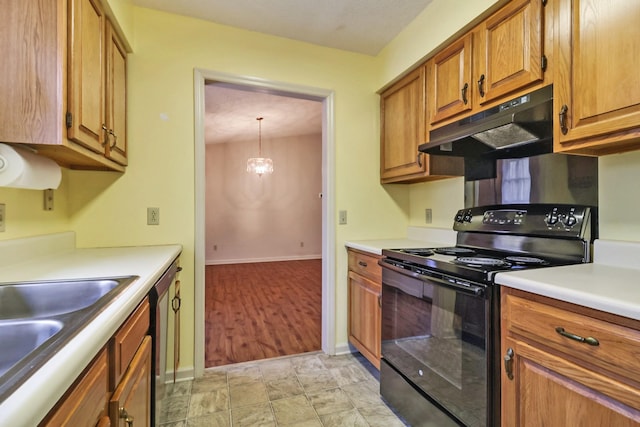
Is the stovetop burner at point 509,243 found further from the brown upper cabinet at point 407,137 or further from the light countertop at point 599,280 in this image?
the brown upper cabinet at point 407,137

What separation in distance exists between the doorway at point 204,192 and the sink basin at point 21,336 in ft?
4.27

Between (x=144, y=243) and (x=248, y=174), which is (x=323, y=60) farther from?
(x=248, y=174)

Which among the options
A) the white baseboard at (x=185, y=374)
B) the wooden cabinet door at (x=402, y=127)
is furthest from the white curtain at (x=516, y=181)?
the white baseboard at (x=185, y=374)

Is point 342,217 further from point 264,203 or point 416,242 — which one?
point 264,203

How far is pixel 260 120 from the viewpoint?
5.18 metres

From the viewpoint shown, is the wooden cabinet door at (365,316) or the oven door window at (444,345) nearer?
the oven door window at (444,345)

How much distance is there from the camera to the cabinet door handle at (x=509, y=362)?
1.09m

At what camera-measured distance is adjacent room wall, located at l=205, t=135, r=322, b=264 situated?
638 cm

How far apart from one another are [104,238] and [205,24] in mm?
1523

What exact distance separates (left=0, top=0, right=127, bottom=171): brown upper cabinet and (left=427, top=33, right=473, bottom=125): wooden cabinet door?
1.81 metres

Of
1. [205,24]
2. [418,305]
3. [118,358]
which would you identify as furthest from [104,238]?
[418,305]

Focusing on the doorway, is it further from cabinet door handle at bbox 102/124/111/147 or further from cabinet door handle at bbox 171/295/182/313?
cabinet door handle at bbox 102/124/111/147

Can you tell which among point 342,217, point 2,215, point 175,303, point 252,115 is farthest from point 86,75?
point 252,115

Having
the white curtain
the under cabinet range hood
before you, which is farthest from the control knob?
the under cabinet range hood
